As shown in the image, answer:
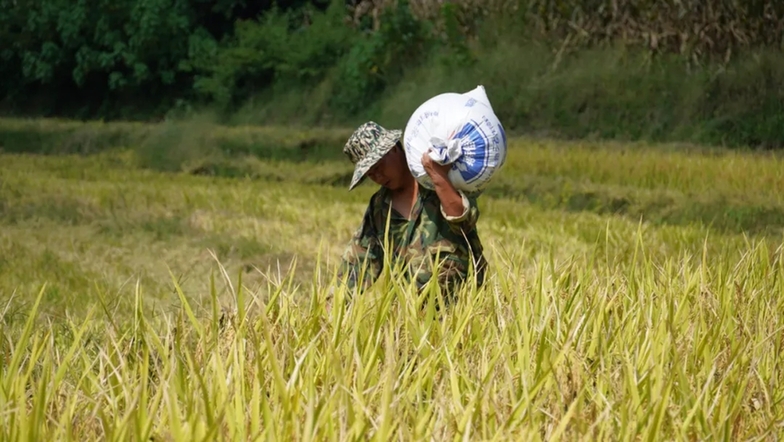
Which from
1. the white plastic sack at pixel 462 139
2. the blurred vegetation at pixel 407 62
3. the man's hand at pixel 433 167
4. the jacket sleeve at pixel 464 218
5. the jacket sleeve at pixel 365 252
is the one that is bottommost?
the blurred vegetation at pixel 407 62

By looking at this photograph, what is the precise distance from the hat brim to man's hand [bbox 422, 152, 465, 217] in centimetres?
20

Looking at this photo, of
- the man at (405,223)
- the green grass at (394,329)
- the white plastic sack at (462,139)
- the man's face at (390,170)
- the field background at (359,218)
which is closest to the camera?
the green grass at (394,329)

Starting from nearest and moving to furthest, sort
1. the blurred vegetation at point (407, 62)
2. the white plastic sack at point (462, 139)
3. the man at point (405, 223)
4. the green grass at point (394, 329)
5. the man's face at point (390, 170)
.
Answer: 1. the green grass at point (394, 329)
2. the white plastic sack at point (462, 139)
3. the man at point (405, 223)
4. the man's face at point (390, 170)
5. the blurred vegetation at point (407, 62)

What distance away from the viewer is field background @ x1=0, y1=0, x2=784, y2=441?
2.15m

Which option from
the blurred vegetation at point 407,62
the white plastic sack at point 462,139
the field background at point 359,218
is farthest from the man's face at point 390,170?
the blurred vegetation at point 407,62

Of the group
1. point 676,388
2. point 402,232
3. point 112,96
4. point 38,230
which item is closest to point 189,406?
point 676,388

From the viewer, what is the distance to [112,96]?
61.4 feet

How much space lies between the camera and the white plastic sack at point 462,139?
309 centimetres

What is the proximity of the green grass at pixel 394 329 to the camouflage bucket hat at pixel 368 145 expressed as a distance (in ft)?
0.95

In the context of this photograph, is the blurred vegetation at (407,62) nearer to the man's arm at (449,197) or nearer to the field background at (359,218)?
the field background at (359,218)

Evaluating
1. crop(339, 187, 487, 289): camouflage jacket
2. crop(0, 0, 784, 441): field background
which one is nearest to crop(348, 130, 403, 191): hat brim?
crop(339, 187, 487, 289): camouflage jacket

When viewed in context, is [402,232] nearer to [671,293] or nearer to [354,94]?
[671,293]

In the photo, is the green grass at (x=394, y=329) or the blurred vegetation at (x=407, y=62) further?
the blurred vegetation at (x=407, y=62)

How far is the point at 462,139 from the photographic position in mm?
3102
